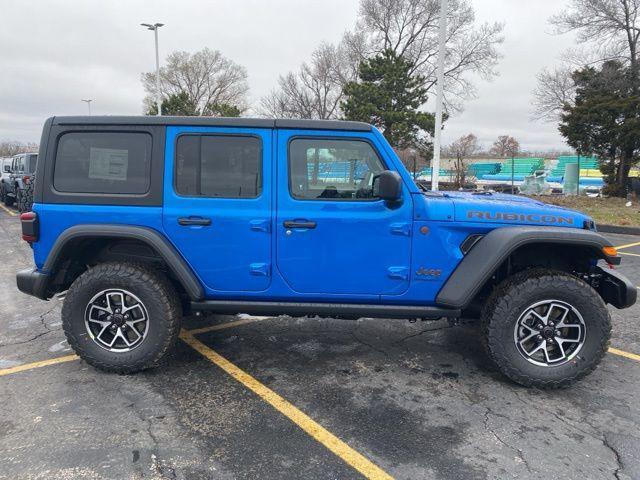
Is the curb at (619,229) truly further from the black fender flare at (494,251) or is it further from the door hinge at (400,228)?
the door hinge at (400,228)

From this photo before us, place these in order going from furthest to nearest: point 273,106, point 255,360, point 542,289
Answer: point 273,106 → point 255,360 → point 542,289

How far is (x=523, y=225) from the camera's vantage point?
11.3ft

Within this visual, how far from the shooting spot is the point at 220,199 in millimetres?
3496

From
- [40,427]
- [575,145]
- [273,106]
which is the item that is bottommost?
[40,427]

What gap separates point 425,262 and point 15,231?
460 inches

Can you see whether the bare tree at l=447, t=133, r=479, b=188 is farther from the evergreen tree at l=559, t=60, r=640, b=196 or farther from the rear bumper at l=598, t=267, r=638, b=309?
the rear bumper at l=598, t=267, r=638, b=309

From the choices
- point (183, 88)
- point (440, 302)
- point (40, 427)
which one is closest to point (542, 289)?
point (440, 302)

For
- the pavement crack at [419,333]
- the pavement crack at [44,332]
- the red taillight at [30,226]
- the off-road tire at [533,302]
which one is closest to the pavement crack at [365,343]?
the pavement crack at [419,333]

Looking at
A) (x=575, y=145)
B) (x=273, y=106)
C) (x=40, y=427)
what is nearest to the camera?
(x=40, y=427)

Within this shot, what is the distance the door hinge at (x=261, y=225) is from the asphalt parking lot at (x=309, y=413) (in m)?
1.16

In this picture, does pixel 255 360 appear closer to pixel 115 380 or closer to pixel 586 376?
pixel 115 380

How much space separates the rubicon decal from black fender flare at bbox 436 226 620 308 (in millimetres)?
72

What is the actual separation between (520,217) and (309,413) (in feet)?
6.82

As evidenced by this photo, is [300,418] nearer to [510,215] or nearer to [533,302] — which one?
[533,302]
